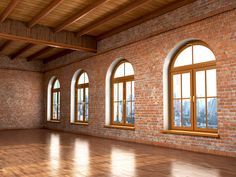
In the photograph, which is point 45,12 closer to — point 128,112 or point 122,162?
point 128,112

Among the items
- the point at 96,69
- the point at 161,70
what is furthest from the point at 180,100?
the point at 96,69

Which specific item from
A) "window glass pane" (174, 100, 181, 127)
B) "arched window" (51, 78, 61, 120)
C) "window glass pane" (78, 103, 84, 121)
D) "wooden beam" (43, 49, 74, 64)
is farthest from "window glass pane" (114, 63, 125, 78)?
"arched window" (51, 78, 61, 120)

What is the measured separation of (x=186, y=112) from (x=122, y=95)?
2876mm

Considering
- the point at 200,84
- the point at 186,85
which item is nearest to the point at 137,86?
the point at 186,85

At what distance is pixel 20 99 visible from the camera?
538 inches

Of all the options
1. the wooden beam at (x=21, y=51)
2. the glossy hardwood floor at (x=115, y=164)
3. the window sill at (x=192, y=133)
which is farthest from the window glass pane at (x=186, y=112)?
the wooden beam at (x=21, y=51)

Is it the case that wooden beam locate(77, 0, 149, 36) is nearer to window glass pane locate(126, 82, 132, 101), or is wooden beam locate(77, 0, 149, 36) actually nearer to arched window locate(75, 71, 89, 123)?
window glass pane locate(126, 82, 132, 101)

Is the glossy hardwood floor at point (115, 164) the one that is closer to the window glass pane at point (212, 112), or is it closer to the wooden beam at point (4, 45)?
the window glass pane at point (212, 112)

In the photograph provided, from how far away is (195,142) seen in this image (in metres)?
6.32

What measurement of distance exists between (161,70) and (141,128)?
1889mm

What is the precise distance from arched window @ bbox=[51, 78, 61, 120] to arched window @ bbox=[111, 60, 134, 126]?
4.91m

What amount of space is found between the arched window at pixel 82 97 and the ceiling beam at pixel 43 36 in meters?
1.86

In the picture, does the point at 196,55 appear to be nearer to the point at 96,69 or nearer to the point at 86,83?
the point at 96,69

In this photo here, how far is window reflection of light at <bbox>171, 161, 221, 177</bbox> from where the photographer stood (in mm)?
4062
